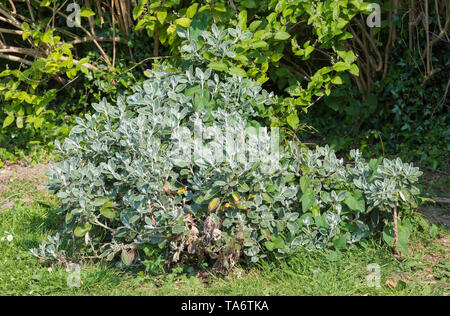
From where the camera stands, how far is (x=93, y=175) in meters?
3.14

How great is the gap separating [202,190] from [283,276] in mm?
691

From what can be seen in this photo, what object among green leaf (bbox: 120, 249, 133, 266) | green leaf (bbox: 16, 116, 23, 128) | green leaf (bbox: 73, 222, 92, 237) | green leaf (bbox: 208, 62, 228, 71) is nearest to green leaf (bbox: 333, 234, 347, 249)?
green leaf (bbox: 120, 249, 133, 266)

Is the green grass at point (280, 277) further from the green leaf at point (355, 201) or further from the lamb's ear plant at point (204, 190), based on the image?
the green leaf at point (355, 201)

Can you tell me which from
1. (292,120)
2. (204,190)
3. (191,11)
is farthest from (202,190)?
(191,11)

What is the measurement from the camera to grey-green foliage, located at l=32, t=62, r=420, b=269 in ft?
9.85

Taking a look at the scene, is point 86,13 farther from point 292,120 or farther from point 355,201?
point 355,201

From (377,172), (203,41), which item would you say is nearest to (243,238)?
(377,172)

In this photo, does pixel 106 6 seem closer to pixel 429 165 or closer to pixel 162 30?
pixel 162 30

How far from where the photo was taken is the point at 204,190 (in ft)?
9.88

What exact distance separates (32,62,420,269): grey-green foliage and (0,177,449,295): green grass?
9 cm

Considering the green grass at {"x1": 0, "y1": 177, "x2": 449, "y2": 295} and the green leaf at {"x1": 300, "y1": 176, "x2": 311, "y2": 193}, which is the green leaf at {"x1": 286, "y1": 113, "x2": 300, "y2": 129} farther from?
the green grass at {"x1": 0, "y1": 177, "x2": 449, "y2": 295}

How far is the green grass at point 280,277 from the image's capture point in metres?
2.91

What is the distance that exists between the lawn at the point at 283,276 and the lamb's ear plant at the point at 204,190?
0.27ft

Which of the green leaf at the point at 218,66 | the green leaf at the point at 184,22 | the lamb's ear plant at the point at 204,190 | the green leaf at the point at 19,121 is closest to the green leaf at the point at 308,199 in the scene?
the lamb's ear plant at the point at 204,190
